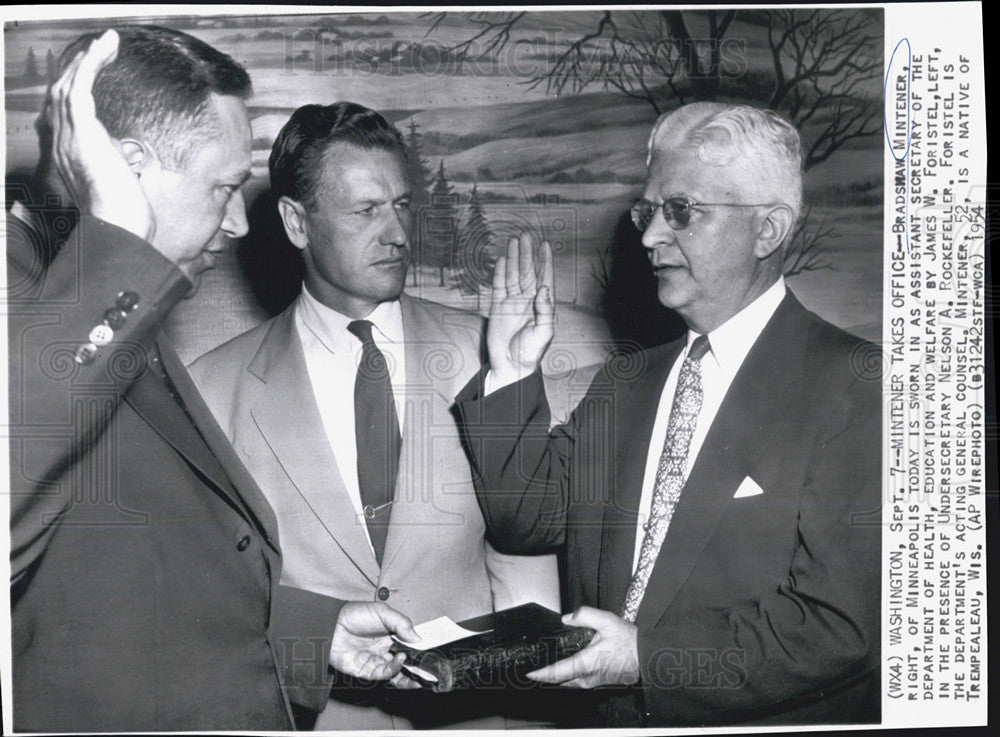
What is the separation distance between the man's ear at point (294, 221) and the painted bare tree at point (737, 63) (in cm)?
69

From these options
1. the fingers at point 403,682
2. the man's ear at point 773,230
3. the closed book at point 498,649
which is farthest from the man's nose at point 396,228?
the fingers at point 403,682

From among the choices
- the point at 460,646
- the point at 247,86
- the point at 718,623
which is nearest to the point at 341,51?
the point at 247,86

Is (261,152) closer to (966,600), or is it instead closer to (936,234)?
(936,234)

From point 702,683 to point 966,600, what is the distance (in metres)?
0.86

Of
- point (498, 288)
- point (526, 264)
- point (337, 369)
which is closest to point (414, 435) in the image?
point (337, 369)

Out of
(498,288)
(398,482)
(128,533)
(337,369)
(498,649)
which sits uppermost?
(498,288)

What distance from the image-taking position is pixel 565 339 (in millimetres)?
3213

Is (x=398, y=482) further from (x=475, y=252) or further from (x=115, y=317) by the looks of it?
(x=115, y=317)

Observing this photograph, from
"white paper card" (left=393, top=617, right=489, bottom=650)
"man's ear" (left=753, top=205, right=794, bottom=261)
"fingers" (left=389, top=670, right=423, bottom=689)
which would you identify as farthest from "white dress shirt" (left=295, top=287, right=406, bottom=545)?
→ "man's ear" (left=753, top=205, right=794, bottom=261)

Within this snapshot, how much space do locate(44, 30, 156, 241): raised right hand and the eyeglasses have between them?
1.46m

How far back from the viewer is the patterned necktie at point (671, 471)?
3.16 metres

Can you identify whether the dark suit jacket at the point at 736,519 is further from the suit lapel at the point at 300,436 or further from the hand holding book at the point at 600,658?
the suit lapel at the point at 300,436

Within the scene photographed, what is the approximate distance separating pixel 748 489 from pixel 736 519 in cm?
10

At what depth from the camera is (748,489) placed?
3133mm
